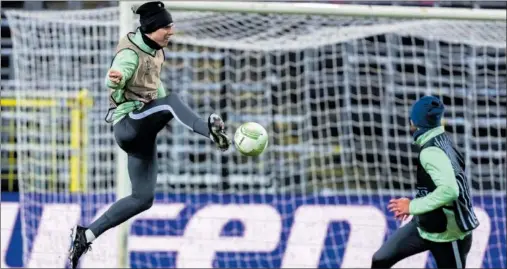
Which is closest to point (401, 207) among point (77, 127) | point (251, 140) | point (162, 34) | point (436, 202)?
point (436, 202)

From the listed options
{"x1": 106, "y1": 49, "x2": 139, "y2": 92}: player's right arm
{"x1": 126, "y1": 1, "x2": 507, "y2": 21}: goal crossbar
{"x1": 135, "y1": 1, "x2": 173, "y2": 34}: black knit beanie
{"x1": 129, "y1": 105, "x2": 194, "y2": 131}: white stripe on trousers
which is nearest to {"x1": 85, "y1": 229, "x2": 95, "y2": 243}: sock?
{"x1": 129, "y1": 105, "x2": 194, "y2": 131}: white stripe on trousers

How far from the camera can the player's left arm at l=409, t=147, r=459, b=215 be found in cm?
723

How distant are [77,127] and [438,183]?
5346mm

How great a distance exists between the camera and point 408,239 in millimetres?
7855

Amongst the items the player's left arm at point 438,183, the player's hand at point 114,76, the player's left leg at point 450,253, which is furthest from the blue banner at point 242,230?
the player's hand at point 114,76

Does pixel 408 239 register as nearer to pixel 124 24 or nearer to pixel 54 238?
pixel 124 24

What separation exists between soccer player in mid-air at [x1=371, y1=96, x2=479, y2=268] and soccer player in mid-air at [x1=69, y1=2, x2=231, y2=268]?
137 centimetres

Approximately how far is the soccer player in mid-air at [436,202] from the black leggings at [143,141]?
1474 mm

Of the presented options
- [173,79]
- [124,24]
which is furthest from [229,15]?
[124,24]

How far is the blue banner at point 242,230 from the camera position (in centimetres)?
1120

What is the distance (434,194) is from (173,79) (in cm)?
538

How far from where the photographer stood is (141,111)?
23.9 feet

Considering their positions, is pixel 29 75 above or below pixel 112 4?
below

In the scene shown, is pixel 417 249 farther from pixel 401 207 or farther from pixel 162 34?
pixel 162 34
